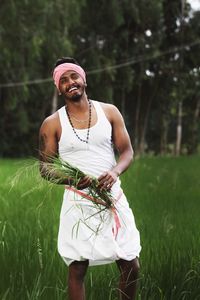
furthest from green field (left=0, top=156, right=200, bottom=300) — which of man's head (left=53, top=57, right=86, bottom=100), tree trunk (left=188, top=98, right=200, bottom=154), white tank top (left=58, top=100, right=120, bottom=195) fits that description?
tree trunk (left=188, top=98, right=200, bottom=154)

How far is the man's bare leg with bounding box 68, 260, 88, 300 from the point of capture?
10.5ft

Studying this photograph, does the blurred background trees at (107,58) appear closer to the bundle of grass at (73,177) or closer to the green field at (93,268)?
the green field at (93,268)

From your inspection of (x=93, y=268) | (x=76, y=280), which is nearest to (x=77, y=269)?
(x=76, y=280)

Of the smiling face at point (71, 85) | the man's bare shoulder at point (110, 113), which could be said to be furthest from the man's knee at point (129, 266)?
the smiling face at point (71, 85)

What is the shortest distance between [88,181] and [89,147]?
0.66 feet

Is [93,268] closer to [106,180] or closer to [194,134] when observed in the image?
[106,180]

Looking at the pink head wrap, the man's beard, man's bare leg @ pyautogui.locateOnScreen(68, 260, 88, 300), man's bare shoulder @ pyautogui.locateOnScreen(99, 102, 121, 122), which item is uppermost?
the pink head wrap

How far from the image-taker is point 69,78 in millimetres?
3350

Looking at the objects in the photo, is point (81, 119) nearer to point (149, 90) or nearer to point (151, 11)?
point (151, 11)

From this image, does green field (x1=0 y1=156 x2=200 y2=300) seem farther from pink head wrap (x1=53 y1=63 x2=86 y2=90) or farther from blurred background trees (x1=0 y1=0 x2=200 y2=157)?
blurred background trees (x1=0 y1=0 x2=200 y2=157)

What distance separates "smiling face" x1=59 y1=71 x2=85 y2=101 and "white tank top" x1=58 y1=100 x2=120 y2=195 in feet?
0.35

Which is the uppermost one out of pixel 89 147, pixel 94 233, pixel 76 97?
pixel 76 97

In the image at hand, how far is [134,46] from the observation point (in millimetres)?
30578

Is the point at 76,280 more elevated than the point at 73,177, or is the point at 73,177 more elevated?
the point at 73,177
